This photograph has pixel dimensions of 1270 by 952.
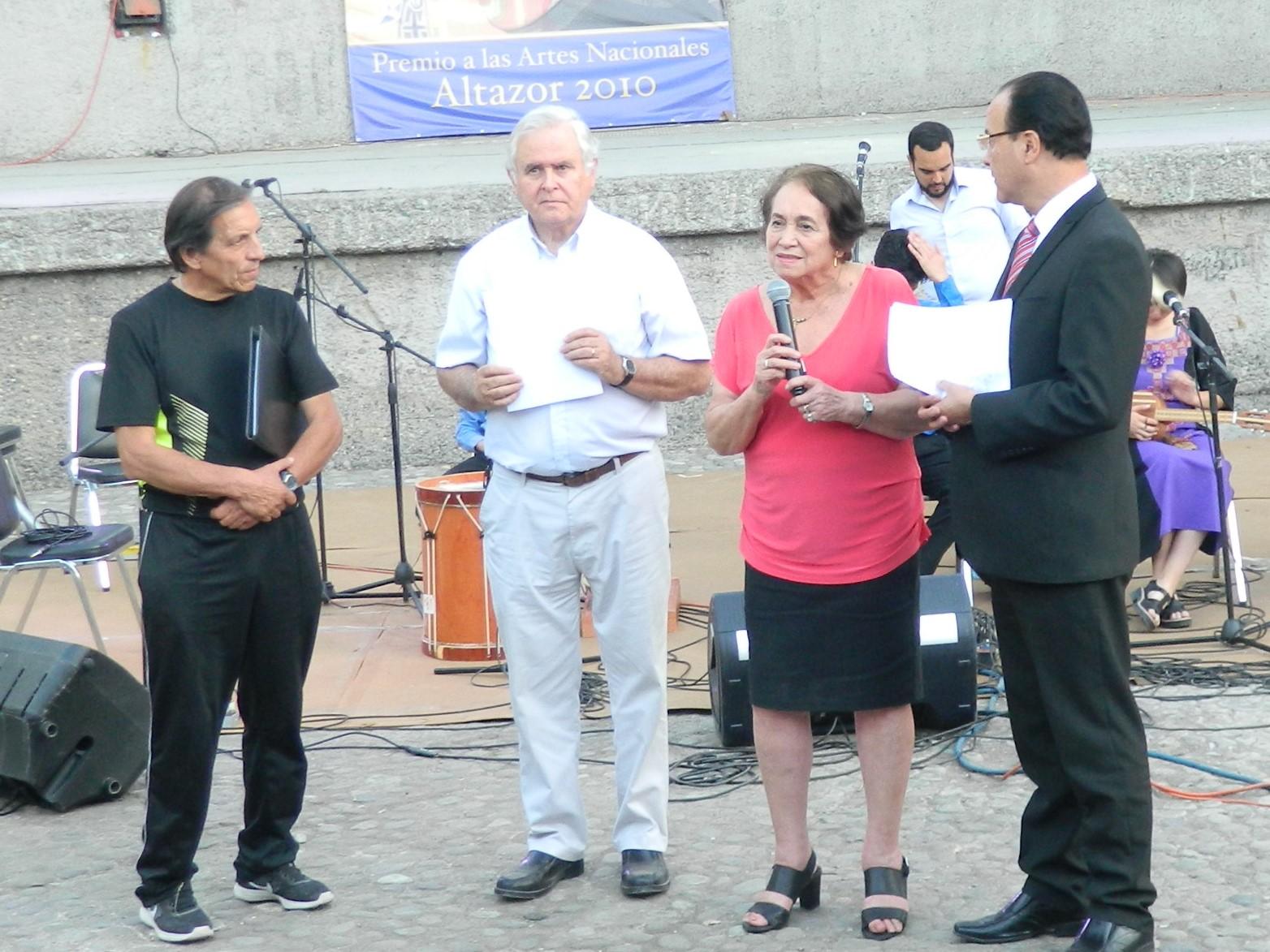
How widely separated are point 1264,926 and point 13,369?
7547mm

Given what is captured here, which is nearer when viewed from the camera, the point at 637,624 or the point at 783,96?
the point at 637,624

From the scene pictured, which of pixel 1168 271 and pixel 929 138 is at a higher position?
pixel 929 138

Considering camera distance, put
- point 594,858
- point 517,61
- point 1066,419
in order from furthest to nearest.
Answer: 1. point 517,61
2. point 594,858
3. point 1066,419

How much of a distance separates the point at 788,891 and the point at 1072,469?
47.7 inches

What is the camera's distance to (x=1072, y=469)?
11.5ft

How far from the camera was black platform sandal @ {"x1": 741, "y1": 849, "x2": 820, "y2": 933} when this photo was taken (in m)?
3.87

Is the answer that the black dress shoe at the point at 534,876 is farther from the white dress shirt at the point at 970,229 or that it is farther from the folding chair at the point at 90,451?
the folding chair at the point at 90,451

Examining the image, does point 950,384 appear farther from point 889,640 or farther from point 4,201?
point 4,201

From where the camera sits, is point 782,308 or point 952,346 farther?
point 782,308

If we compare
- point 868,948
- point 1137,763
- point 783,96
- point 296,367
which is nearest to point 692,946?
point 868,948

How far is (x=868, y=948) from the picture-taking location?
12.3 ft

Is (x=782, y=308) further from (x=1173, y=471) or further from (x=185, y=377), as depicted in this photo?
(x=1173, y=471)

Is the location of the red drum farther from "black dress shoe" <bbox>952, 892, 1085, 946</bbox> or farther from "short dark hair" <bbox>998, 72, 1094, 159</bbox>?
"short dark hair" <bbox>998, 72, 1094, 159</bbox>

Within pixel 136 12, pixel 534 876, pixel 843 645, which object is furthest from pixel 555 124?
pixel 136 12
